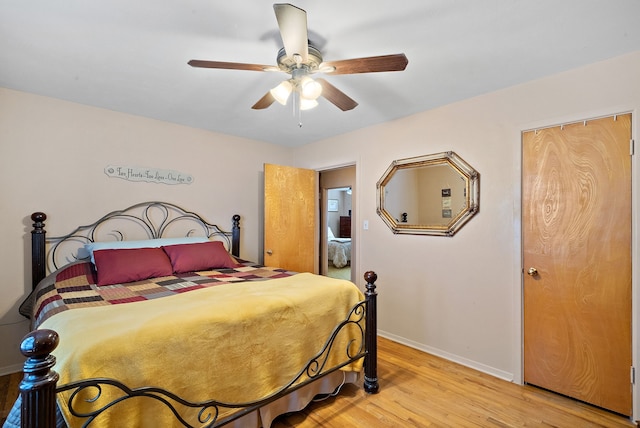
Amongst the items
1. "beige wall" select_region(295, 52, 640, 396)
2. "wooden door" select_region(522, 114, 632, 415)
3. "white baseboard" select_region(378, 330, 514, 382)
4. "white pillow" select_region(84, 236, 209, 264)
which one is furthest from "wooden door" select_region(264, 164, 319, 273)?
"wooden door" select_region(522, 114, 632, 415)

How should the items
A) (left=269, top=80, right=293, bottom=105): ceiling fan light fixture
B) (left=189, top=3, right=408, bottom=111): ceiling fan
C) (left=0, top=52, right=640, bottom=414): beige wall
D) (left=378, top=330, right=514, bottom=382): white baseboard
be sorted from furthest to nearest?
(left=378, top=330, right=514, bottom=382): white baseboard, (left=0, top=52, right=640, bottom=414): beige wall, (left=269, top=80, right=293, bottom=105): ceiling fan light fixture, (left=189, top=3, right=408, bottom=111): ceiling fan

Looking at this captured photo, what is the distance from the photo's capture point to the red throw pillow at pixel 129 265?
7.54ft

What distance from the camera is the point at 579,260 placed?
2096mm

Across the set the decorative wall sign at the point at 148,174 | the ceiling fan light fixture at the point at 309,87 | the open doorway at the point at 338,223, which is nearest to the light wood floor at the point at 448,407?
the ceiling fan light fixture at the point at 309,87

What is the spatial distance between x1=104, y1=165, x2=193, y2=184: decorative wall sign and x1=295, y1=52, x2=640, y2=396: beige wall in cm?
212

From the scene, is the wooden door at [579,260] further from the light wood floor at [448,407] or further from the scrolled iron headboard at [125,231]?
the scrolled iron headboard at [125,231]

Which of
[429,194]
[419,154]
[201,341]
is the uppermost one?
[419,154]

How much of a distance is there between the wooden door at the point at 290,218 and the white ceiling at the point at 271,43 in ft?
3.98

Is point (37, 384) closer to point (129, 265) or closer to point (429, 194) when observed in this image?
point (129, 265)

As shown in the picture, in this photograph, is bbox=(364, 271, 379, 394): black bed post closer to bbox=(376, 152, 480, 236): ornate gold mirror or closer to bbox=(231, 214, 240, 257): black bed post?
bbox=(376, 152, 480, 236): ornate gold mirror

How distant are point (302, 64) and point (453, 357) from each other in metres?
2.68

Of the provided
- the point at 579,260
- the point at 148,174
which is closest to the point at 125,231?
Result: the point at 148,174

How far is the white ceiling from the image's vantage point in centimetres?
153

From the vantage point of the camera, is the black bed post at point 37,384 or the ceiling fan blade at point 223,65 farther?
the ceiling fan blade at point 223,65
